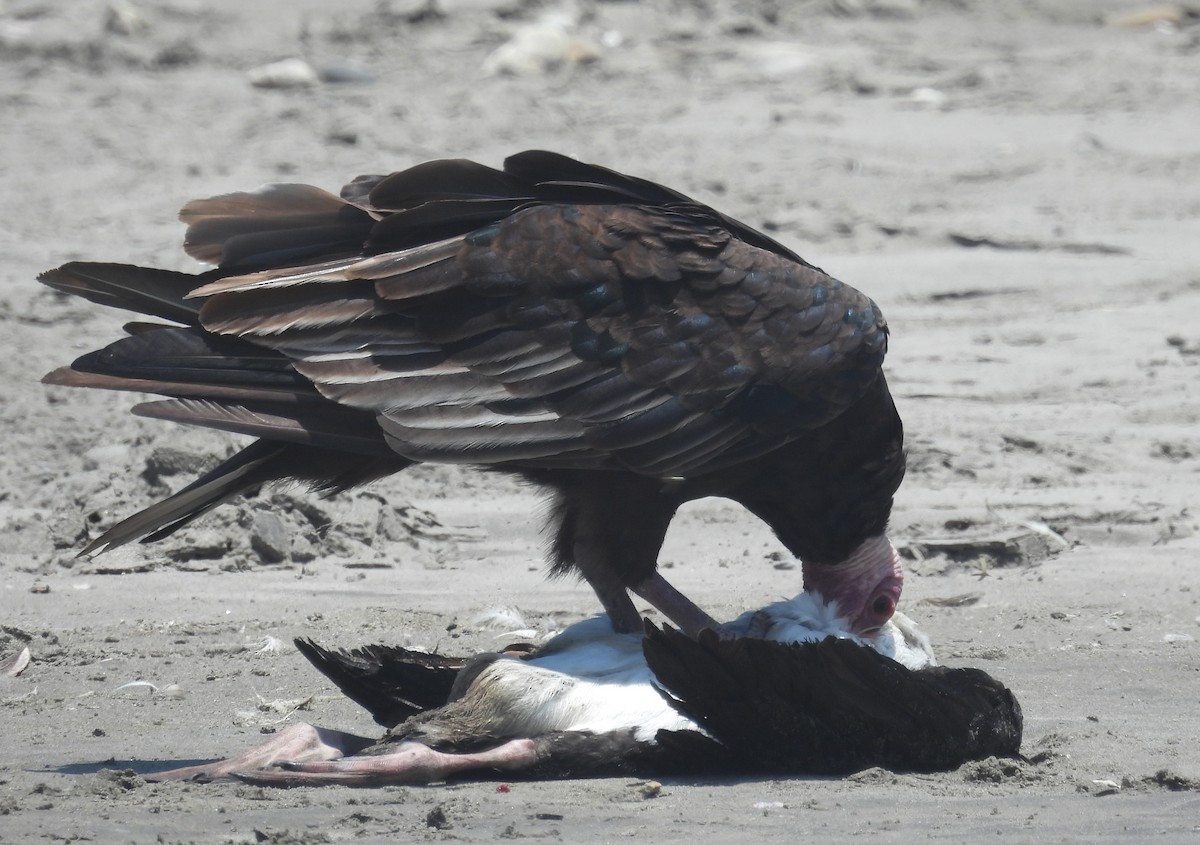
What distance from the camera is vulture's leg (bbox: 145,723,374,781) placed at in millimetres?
3426

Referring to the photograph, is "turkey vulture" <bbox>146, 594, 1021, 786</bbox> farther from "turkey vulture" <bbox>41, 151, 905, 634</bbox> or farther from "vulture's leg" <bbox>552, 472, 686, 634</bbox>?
"turkey vulture" <bbox>41, 151, 905, 634</bbox>

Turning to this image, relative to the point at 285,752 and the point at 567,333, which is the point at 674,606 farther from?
the point at 285,752

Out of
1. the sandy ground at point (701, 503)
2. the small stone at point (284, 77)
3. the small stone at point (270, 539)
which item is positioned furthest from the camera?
the small stone at point (284, 77)

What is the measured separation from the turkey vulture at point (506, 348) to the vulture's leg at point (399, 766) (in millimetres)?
561

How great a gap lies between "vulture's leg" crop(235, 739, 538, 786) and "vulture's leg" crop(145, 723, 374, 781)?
37 mm

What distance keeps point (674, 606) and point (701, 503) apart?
1.64 meters

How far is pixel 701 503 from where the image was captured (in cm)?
565

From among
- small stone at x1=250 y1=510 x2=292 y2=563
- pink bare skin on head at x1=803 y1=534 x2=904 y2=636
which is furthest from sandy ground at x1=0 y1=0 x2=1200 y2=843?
pink bare skin on head at x1=803 y1=534 x2=904 y2=636

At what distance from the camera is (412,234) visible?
3.84 m

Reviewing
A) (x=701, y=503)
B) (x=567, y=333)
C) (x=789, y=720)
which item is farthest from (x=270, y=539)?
(x=789, y=720)

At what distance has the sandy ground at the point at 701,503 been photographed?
11.0 feet

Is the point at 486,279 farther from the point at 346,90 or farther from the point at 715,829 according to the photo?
the point at 346,90

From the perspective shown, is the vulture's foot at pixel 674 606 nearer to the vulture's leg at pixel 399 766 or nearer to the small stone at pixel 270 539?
the vulture's leg at pixel 399 766

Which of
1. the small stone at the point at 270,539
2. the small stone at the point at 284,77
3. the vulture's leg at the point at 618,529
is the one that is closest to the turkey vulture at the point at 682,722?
the vulture's leg at the point at 618,529
